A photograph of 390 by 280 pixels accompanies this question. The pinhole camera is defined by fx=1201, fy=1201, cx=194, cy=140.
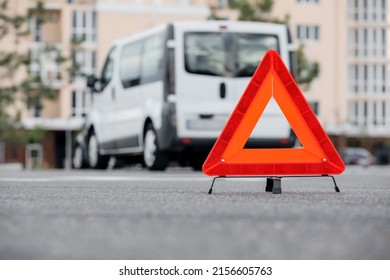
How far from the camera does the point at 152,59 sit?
2178cm

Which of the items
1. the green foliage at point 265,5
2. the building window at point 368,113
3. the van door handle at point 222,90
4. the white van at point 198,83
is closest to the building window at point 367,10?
the building window at point 368,113

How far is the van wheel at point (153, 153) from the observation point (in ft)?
70.2

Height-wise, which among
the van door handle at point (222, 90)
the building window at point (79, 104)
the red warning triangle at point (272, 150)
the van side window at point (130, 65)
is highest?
the red warning triangle at point (272, 150)

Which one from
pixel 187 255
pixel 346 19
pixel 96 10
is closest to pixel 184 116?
pixel 187 255

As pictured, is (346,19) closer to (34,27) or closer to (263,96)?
(34,27)

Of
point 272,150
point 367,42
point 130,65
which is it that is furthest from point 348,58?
point 272,150

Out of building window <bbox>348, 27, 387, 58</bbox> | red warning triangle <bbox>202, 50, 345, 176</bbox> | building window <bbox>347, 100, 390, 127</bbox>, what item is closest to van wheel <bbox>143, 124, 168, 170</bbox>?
red warning triangle <bbox>202, 50, 345, 176</bbox>

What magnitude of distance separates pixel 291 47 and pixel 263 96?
1146 cm

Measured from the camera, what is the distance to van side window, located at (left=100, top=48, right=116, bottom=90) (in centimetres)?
2342

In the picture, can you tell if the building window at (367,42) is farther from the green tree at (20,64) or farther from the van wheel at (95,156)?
the van wheel at (95,156)

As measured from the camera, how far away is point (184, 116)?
20969 millimetres

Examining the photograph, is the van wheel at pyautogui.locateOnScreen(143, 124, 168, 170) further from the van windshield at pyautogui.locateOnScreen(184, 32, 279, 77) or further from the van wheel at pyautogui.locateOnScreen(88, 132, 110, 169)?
the van wheel at pyautogui.locateOnScreen(88, 132, 110, 169)

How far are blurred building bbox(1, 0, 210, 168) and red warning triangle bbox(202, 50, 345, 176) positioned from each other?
236 ft

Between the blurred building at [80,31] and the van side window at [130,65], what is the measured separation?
5929cm
